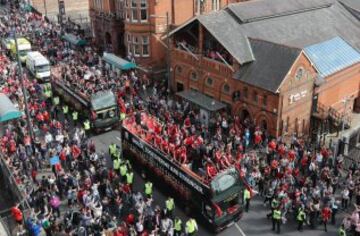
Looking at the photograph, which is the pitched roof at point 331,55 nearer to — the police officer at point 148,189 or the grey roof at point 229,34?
the grey roof at point 229,34

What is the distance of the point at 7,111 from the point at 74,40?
2036 centimetres

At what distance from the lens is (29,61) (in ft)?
146

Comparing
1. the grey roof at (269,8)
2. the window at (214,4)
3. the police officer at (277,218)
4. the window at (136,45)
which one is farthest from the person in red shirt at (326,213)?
the window at (214,4)

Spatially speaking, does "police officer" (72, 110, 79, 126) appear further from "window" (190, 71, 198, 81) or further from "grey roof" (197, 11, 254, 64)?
"grey roof" (197, 11, 254, 64)

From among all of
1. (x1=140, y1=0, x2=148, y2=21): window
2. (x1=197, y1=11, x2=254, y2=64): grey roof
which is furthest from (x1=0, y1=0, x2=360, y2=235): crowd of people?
(x1=140, y1=0, x2=148, y2=21): window

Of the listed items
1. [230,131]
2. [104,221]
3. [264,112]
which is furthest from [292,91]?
[104,221]

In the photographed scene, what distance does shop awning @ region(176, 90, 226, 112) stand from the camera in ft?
109

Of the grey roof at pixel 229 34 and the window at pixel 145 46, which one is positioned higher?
the grey roof at pixel 229 34

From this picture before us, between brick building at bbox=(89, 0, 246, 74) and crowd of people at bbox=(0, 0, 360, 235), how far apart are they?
25.5 feet

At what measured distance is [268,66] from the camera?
30.8m

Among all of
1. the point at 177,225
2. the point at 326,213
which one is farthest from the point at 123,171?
the point at 326,213

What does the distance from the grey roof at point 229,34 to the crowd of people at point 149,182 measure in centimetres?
457

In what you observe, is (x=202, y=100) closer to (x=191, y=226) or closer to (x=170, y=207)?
(x=170, y=207)

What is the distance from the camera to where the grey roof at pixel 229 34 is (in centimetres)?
3189
